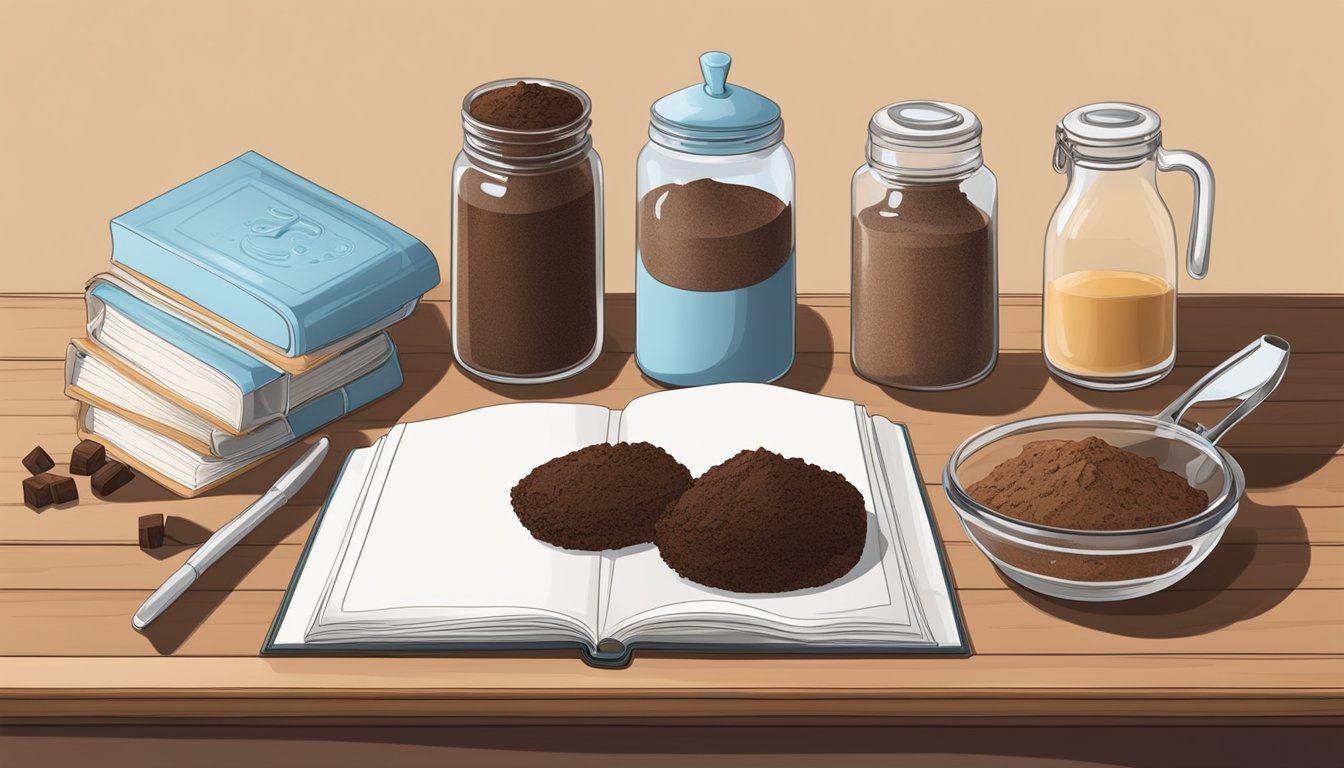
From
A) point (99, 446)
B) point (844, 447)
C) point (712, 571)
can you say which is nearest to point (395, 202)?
point (99, 446)

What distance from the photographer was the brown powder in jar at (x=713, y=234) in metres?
1.46

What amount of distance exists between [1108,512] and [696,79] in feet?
2.84

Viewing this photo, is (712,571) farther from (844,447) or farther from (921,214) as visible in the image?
(921,214)

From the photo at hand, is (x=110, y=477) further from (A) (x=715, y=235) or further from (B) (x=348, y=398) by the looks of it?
(A) (x=715, y=235)

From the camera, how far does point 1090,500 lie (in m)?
1.20

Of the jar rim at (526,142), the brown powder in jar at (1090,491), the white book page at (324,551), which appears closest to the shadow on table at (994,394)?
the brown powder in jar at (1090,491)

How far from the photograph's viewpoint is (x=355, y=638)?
1165 mm

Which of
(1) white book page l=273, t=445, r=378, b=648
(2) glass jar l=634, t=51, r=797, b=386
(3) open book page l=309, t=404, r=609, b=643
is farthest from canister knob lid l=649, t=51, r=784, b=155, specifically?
(1) white book page l=273, t=445, r=378, b=648

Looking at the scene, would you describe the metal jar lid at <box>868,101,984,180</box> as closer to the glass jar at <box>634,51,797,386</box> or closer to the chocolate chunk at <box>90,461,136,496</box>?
the glass jar at <box>634,51,797,386</box>

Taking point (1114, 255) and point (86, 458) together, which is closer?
point (86, 458)

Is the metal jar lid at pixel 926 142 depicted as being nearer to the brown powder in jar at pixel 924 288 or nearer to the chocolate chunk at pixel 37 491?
the brown powder in jar at pixel 924 288

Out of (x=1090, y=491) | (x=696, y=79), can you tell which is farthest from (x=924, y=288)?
(x=696, y=79)

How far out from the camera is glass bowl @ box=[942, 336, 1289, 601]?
1170 mm

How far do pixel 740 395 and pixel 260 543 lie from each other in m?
0.40
